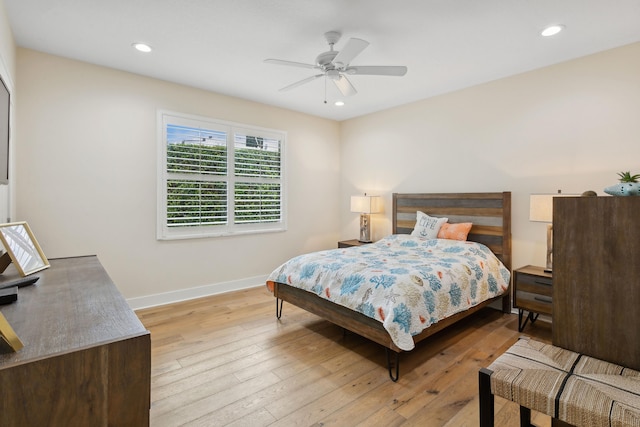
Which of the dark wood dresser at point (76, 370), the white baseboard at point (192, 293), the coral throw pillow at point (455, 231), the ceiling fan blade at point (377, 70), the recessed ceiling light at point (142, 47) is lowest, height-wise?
the white baseboard at point (192, 293)

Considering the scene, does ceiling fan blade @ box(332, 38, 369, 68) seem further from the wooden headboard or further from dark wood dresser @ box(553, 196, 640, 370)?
the wooden headboard

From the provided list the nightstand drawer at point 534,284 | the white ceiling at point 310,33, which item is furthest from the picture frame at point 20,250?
the nightstand drawer at point 534,284

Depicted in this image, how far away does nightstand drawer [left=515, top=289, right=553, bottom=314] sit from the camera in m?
2.92

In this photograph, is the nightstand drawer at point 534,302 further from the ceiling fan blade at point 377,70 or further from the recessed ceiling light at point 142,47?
the recessed ceiling light at point 142,47

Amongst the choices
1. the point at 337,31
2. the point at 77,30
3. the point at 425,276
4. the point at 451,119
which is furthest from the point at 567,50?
the point at 77,30

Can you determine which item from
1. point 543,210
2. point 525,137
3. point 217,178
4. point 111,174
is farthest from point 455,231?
point 111,174

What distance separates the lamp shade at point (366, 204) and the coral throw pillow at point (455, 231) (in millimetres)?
1187

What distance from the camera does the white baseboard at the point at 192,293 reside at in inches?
145

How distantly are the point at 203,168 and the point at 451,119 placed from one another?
335cm

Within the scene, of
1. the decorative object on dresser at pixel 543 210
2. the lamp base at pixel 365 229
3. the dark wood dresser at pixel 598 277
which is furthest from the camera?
the lamp base at pixel 365 229

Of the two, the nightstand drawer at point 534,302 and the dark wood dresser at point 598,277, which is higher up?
the dark wood dresser at point 598,277

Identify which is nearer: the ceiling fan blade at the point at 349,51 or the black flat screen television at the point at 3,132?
the black flat screen television at the point at 3,132

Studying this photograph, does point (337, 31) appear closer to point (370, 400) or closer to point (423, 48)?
point (423, 48)

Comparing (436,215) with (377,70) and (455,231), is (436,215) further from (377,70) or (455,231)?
(377,70)
